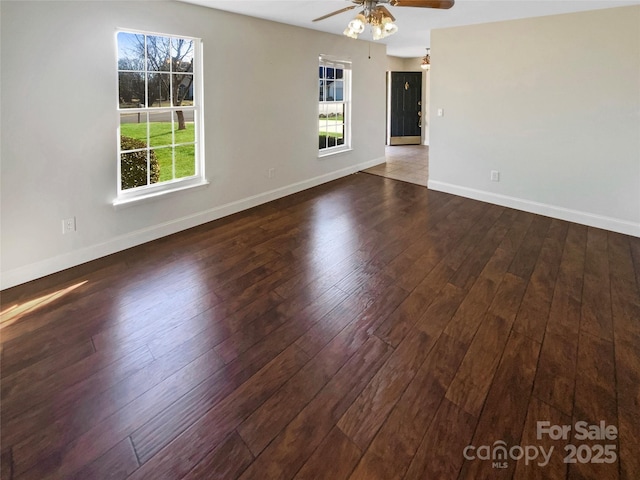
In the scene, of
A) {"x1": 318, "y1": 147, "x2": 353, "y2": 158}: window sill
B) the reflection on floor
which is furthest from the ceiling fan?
the reflection on floor

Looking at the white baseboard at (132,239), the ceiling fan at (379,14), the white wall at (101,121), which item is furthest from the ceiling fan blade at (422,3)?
the white baseboard at (132,239)

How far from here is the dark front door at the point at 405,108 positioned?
32.2 feet

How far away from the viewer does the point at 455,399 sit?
181 cm

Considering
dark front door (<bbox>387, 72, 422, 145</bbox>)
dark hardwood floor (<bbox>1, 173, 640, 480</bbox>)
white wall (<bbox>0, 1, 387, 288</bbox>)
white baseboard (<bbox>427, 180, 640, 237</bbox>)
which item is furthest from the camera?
dark front door (<bbox>387, 72, 422, 145</bbox>)

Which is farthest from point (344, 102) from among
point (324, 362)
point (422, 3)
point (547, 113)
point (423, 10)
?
point (324, 362)

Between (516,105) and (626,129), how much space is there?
1187 millimetres

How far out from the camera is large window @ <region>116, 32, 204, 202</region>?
343 centimetres

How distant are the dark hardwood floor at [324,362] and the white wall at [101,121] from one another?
1.12 ft

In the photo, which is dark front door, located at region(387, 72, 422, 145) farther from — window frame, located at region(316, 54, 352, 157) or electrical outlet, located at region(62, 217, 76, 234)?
electrical outlet, located at region(62, 217, 76, 234)

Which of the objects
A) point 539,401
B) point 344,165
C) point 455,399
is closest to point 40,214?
point 455,399

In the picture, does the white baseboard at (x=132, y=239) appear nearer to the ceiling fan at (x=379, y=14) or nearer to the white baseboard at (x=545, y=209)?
the white baseboard at (x=545, y=209)

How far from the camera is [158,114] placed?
371 centimetres

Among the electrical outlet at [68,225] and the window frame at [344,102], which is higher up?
the window frame at [344,102]

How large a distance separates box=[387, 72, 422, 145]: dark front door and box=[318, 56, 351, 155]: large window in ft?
13.2
